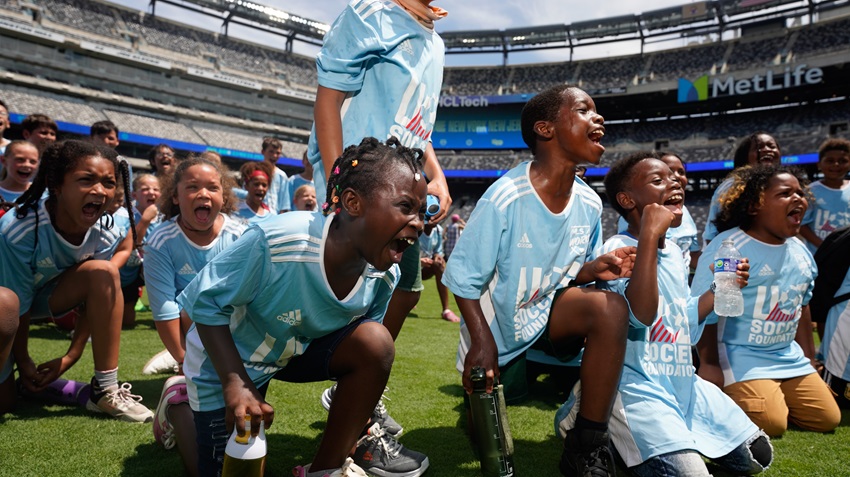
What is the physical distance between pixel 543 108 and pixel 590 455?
1578 mm

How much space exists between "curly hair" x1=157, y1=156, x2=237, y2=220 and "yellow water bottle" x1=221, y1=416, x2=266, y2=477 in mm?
2279

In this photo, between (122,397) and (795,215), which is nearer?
(122,397)

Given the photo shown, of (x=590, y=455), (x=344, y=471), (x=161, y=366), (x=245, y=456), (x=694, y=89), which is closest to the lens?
(x=245, y=456)

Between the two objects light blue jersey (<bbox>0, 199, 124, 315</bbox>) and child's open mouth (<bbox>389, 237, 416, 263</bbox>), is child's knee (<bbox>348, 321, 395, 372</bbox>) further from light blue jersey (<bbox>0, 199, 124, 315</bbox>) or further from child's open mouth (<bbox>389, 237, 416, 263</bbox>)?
light blue jersey (<bbox>0, 199, 124, 315</bbox>)

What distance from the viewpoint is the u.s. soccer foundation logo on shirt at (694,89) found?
30391mm

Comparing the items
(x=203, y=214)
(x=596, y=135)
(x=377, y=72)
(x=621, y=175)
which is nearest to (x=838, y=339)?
(x=621, y=175)

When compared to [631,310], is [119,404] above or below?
below

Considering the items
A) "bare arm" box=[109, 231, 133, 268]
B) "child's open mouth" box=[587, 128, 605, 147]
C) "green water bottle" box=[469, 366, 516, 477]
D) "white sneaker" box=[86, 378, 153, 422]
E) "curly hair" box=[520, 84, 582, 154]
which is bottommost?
"white sneaker" box=[86, 378, 153, 422]

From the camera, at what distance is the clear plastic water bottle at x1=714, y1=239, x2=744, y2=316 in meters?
2.93

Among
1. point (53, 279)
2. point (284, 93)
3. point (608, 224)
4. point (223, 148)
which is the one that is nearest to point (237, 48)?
point (284, 93)

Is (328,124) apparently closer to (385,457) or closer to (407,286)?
(407,286)

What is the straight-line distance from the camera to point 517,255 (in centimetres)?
254

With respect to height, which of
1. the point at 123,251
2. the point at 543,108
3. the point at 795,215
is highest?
the point at 543,108

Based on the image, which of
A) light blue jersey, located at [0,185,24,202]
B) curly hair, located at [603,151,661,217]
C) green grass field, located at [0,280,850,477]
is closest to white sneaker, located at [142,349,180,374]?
green grass field, located at [0,280,850,477]
